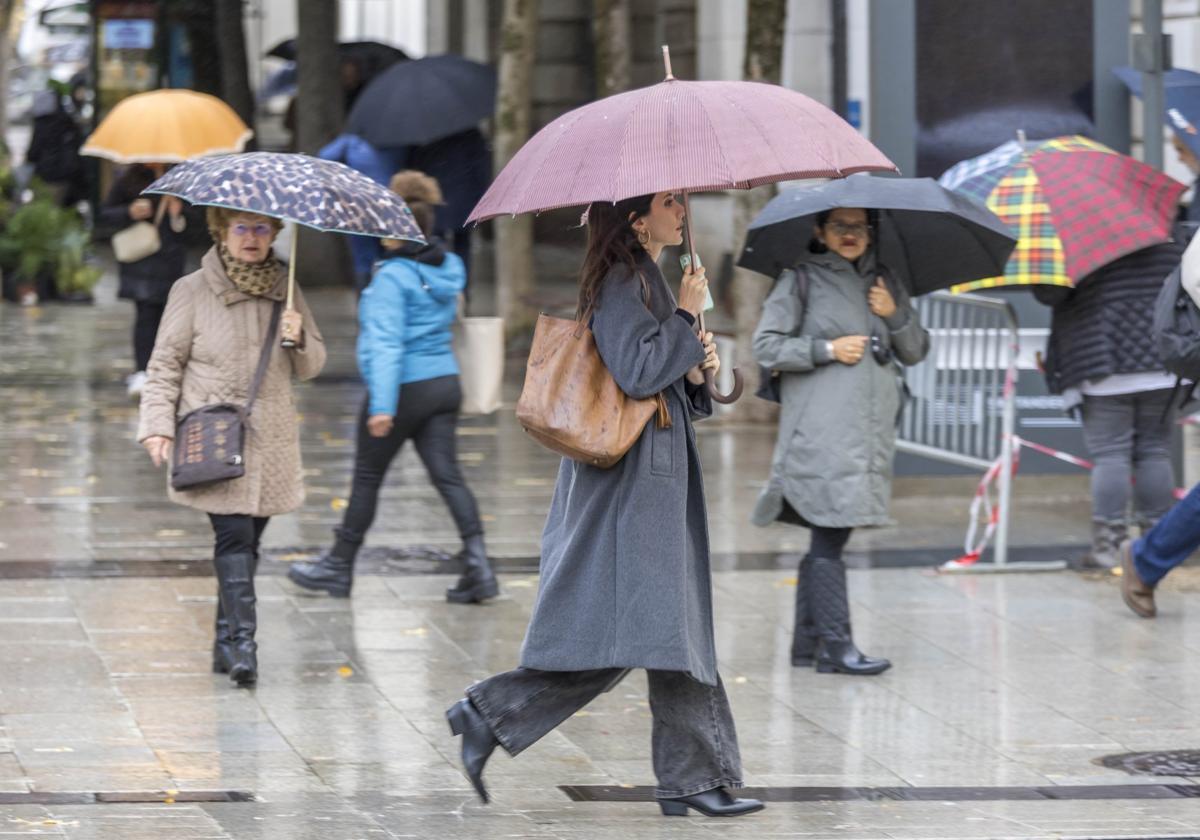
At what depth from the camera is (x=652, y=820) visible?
18.2 ft

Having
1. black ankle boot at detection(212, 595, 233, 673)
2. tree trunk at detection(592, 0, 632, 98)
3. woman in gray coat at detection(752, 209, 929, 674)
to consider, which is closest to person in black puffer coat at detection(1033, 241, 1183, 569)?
woman in gray coat at detection(752, 209, 929, 674)

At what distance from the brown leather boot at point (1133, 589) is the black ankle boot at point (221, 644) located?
3.35 meters

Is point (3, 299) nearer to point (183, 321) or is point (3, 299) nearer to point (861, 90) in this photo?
point (861, 90)

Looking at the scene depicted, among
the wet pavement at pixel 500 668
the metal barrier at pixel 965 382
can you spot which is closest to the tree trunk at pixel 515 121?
the wet pavement at pixel 500 668

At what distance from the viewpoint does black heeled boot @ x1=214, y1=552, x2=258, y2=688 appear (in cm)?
702

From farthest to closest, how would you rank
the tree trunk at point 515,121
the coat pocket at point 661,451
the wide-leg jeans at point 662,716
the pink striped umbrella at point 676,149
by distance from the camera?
the tree trunk at point 515,121 < the wide-leg jeans at point 662,716 < the coat pocket at point 661,451 < the pink striped umbrella at point 676,149

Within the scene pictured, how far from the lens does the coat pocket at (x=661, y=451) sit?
535 cm

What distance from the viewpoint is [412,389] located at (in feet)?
26.9

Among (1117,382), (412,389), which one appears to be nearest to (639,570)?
(412,389)

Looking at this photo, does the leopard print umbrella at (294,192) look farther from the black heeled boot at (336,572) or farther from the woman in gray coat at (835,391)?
the black heeled boot at (336,572)

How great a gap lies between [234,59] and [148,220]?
11.6 metres

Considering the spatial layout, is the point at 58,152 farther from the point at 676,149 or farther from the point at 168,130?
the point at 676,149

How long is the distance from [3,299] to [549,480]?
9825 mm

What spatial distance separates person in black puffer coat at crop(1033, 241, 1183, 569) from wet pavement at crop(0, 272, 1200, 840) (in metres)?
0.39
